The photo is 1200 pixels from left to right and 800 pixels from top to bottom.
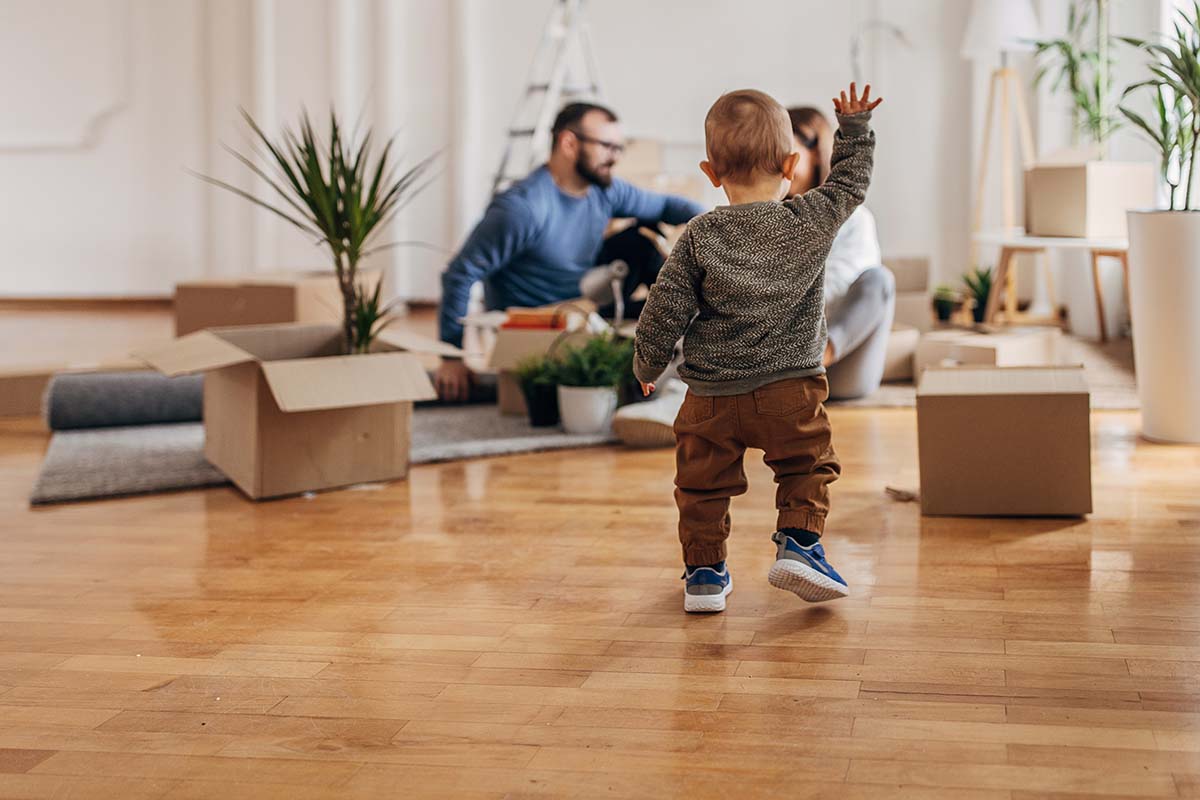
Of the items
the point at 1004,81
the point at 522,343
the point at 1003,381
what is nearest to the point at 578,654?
the point at 1003,381

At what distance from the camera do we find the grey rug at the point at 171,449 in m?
2.67

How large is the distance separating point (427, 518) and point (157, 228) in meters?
4.54

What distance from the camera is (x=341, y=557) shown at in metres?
2.15

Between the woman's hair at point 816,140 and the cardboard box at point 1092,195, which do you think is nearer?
the woman's hair at point 816,140

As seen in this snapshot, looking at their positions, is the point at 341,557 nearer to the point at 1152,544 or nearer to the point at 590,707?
the point at 590,707

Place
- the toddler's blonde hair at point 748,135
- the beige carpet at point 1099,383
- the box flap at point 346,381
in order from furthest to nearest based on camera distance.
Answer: the beige carpet at point 1099,383, the box flap at point 346,381, the toddler's blonde hair at point 748,135

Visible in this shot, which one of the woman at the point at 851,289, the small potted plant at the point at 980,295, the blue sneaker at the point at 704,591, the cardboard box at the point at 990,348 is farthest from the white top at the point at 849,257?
the blue sneaker at the point at 704,591

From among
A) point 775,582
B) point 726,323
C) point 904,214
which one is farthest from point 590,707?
point 904,214

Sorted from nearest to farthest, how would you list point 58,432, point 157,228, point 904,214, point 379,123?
point 58,432 < point 904,214 < point 379,123 < point 157,228

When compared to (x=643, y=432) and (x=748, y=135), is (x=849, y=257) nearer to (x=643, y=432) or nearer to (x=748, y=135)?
(x=643, y=432)

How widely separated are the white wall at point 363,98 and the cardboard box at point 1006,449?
3267 mm

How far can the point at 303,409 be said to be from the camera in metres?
2.41

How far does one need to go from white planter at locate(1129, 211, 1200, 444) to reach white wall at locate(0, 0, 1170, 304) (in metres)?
2.52

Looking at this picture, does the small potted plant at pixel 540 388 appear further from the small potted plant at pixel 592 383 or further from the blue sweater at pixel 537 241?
the blue sweater at pixel 537 241
